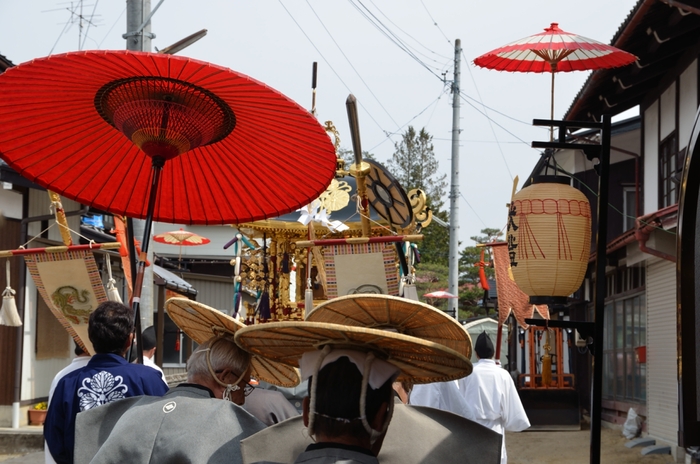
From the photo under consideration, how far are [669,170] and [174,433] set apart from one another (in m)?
12.4

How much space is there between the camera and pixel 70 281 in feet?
21.3

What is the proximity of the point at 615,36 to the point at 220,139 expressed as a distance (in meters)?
8.76

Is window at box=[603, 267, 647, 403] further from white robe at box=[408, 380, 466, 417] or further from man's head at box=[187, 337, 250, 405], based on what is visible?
man's head at box=[187, 337, 250, 405]

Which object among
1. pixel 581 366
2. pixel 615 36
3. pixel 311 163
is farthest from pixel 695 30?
pixel 581 366

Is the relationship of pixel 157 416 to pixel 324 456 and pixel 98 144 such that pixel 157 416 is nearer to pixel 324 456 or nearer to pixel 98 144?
pixel 324 456

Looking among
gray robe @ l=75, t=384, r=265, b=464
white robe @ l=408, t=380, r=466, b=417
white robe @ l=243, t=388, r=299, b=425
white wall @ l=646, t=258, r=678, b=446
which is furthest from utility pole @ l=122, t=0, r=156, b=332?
white wall @ l=646, t=258, r=678, b=446

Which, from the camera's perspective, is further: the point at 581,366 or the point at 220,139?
the point at 581,366

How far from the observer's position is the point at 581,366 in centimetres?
2256

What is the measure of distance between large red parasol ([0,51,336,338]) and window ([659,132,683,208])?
9.58m

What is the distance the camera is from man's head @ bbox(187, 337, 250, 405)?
3.42 metres

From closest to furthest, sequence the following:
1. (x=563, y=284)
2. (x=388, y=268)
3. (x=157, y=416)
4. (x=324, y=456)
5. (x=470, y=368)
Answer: (x=324, y=456), (x=470, y=368), (x=157, y=416), (x=563, y=284), (x=388, y=268)

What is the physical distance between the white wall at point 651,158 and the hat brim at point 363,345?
12.6m

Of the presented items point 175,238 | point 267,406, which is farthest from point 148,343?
point 175,238

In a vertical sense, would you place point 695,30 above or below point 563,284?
above
